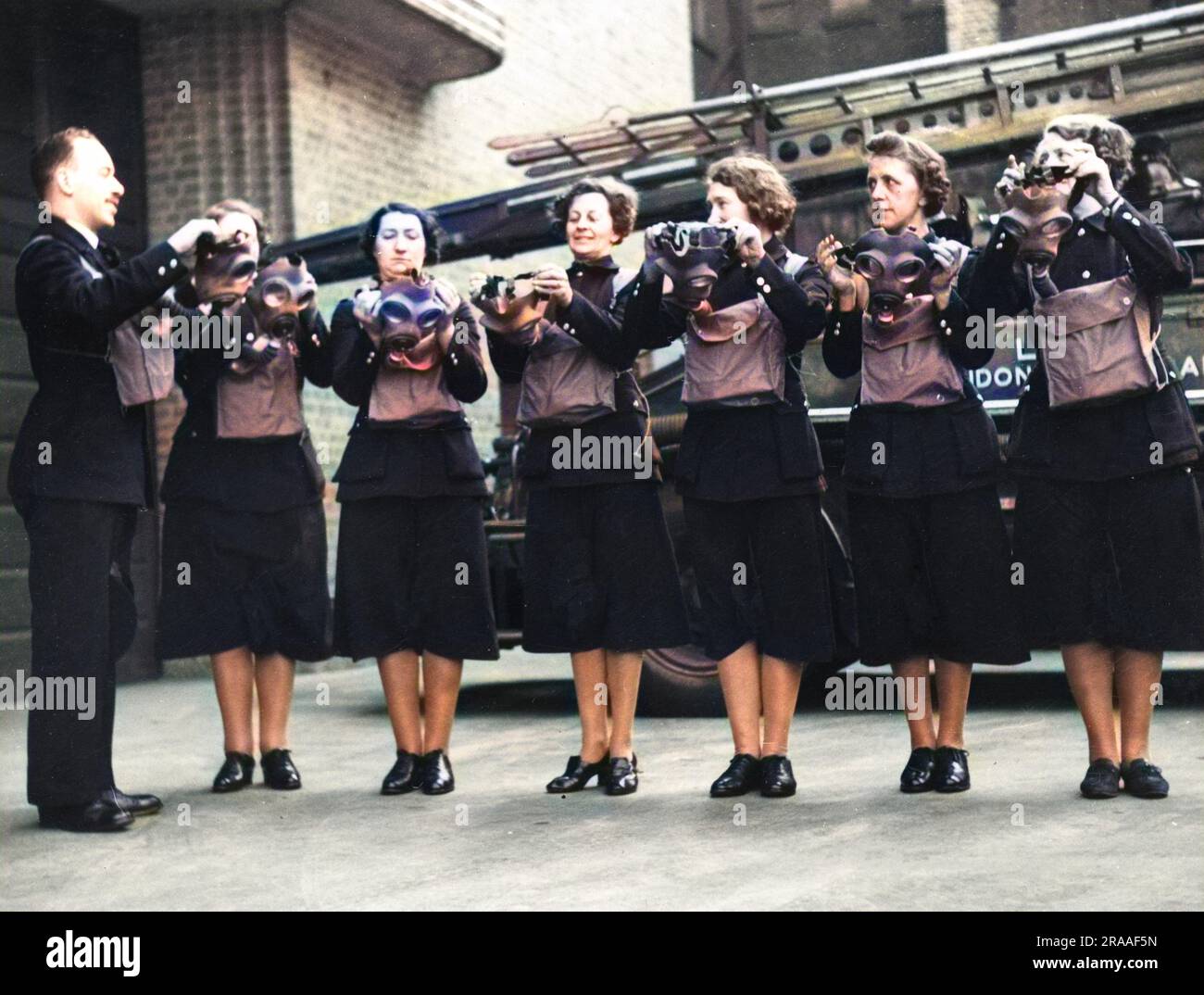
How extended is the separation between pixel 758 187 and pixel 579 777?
6.44 ft

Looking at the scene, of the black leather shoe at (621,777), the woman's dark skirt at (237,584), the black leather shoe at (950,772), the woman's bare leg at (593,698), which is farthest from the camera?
the woman's dark skirt at (237,584)

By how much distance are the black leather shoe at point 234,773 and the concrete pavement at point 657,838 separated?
0.20 ft

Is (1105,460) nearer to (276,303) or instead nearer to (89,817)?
(276,303)

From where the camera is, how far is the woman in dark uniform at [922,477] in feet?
16.4

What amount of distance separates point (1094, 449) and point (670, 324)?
1315mm

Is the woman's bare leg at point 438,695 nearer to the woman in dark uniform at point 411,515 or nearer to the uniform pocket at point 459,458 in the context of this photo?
the woman in dark uniform at point 411,515

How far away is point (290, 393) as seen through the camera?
565cm

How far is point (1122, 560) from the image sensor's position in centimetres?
494

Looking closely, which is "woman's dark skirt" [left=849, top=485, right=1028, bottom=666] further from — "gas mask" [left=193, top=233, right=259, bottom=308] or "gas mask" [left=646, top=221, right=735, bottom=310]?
"gas mask" [left=193, top=233, right=259, bottom=308]

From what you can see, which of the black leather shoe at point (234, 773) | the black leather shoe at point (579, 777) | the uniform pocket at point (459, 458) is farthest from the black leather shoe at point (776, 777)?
the black leather shoe at point (234, 773)

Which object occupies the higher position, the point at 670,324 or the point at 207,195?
the point at 207,195

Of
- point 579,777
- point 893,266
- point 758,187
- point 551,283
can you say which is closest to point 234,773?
point 579,777
